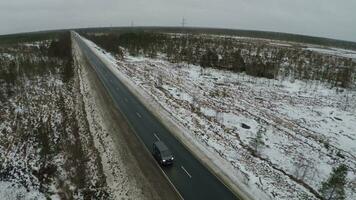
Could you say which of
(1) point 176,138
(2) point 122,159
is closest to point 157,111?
(1) point 176,138

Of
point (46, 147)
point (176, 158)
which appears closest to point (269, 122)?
point (176, 158)

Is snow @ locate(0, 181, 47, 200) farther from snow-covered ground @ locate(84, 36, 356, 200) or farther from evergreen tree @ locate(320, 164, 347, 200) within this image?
evergreen tree @ locate(320, 164, 347, 200)

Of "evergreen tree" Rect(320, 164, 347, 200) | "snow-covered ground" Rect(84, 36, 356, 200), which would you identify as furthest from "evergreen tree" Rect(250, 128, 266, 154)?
"evergreen tree" Rect(320, 164, 347, 200)

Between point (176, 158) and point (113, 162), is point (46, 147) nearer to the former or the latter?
point (113, 162)

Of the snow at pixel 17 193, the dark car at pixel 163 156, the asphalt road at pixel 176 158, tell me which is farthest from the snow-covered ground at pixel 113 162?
the snow at pixel 17 193

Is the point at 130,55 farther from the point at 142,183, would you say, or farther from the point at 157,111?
the point at 142,183

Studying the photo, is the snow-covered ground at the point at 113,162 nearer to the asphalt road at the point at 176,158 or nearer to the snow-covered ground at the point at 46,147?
the snow-covered ground at the point at 46,147
